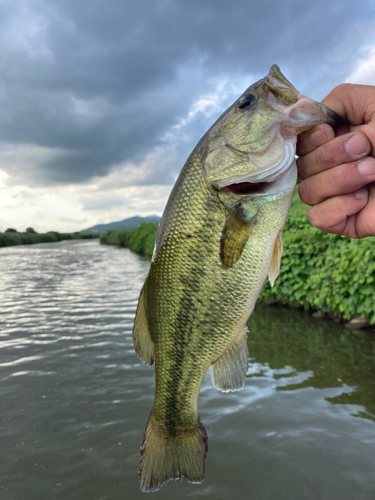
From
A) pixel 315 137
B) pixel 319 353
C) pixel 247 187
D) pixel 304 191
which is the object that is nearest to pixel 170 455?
pixel 247 187

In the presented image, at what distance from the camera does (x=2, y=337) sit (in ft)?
31.6

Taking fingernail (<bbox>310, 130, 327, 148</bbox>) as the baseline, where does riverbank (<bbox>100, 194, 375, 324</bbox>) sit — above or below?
below

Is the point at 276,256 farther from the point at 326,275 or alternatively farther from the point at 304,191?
the point at 326,275

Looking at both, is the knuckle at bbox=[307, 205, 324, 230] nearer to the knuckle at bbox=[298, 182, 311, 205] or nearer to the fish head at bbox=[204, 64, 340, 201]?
the knuckle at bbox=[298, 182, 311, 205]

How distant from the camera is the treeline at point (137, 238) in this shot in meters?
38.0

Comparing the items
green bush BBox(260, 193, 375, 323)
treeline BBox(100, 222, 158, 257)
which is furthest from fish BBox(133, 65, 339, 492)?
treeline BBox(100, 222, 158, 257)

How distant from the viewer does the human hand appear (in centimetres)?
211

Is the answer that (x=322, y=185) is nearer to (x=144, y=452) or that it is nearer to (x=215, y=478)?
(x=144, y=452)

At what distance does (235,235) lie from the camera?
2012mm

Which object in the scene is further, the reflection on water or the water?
the reflection on water

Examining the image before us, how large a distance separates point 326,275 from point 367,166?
7602 mm

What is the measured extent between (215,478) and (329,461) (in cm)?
137

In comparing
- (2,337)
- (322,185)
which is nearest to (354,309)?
(322,185)

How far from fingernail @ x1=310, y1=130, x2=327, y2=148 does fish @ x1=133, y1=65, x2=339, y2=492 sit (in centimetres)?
9
